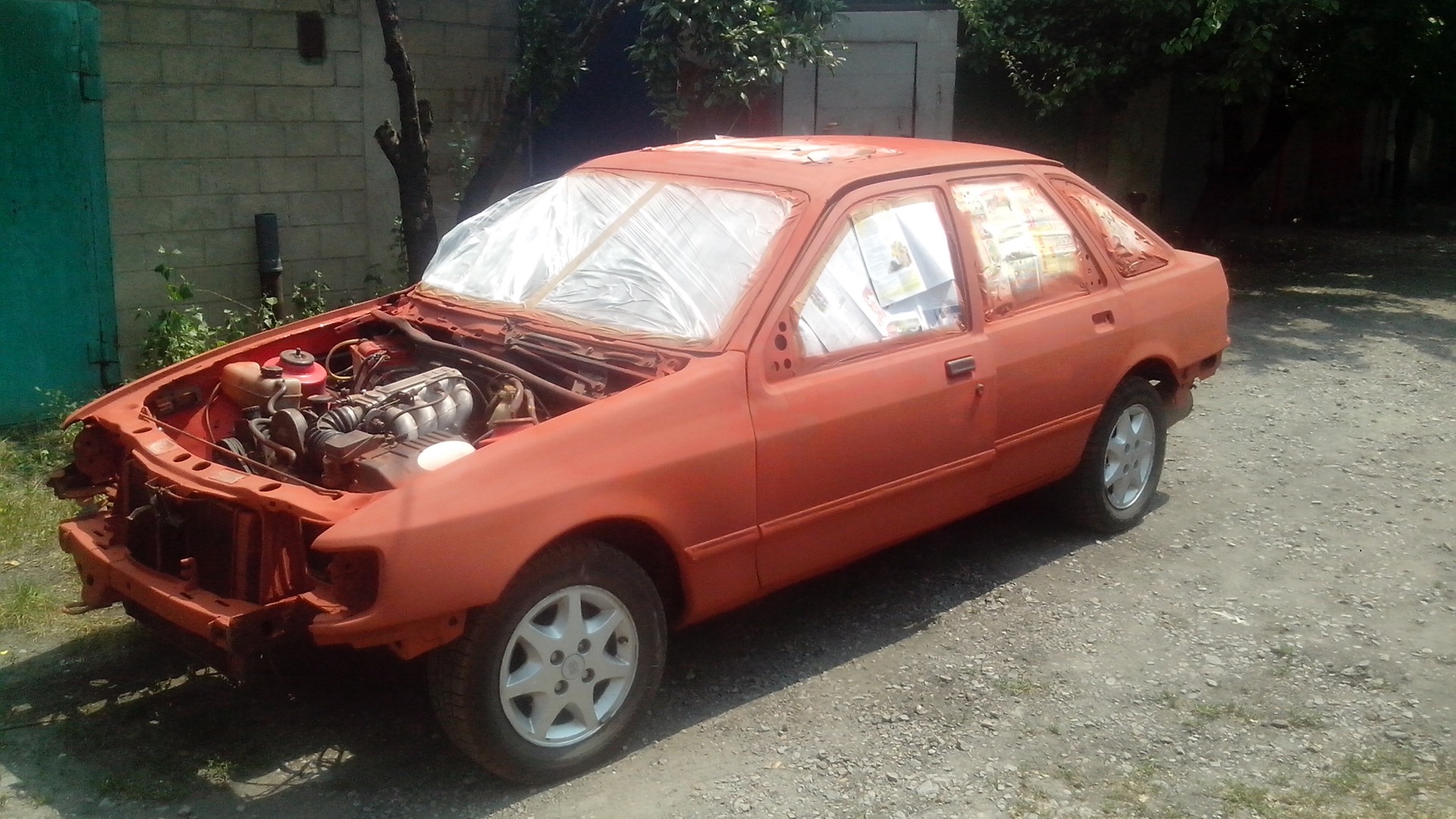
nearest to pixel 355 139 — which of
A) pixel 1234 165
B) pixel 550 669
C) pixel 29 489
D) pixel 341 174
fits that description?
pixel 341 174

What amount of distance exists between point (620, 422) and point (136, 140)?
485 cm

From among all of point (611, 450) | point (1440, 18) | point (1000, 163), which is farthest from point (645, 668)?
point (1440, 18)

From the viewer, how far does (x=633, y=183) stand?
200 inches

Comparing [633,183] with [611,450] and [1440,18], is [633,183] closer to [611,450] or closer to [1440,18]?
[611,450]

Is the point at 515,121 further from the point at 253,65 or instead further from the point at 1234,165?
the point at 1234,165

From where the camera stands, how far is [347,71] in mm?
8195

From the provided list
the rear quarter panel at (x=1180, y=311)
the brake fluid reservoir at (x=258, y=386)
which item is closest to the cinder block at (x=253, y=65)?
the brake fluid reservoir at (x=258, y=386)

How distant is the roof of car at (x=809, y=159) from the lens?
15.5 ft

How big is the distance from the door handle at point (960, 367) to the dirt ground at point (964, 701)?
956 mm

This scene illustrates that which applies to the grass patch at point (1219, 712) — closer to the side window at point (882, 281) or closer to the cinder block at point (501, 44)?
the side window at point (882, 281)

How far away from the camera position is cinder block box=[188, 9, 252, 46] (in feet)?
24.7

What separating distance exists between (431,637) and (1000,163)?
3007 mm

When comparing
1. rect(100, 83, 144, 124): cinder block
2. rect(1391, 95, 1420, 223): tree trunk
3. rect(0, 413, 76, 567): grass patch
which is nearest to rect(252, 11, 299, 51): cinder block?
rect(100, 83, 144, 124): cinder block

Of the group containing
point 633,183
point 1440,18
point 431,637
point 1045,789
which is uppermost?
point 1440,18
